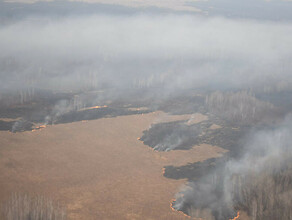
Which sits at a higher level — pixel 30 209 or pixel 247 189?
pixel 30 209

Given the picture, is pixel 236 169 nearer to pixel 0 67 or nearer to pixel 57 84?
pixel 57 84

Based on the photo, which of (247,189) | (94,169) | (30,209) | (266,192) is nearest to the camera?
(30,209)

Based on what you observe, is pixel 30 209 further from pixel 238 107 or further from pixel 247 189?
pixel 238 107

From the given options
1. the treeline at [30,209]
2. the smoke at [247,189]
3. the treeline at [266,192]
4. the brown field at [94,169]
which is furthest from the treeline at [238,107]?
the treeline at [30,209]

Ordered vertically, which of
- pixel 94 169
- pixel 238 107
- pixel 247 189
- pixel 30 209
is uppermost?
pixel 30 209

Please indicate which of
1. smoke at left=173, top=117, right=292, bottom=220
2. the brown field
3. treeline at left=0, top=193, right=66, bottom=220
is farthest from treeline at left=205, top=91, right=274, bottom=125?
treeline at left=0, top=193, right=66, bottom=220

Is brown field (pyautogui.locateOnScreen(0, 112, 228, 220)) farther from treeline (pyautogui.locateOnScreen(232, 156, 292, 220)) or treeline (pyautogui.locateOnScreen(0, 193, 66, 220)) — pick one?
treeline (pyautogui.locateOnScreen(232, 156, 292, 220))

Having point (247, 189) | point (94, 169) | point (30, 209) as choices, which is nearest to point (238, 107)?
point (94, 169)

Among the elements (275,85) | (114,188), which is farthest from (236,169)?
(275,85)

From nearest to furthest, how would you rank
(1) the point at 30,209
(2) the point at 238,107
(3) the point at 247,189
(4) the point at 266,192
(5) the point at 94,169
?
(1) the point at 30,209 → (4) the point at 266,192 → (3) the point at 247,189 → (5) the point at 94,169 → (2) the point at 238,107
